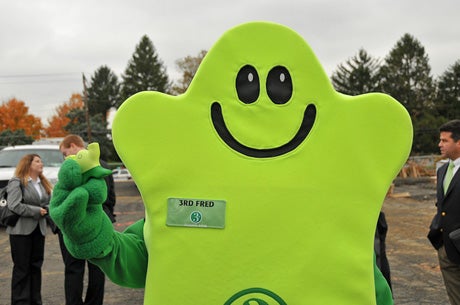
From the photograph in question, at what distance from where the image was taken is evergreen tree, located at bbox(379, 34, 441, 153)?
41.9 metres

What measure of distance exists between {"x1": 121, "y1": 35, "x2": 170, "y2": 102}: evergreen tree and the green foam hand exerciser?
5488 cm

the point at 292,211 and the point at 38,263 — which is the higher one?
the point at 292,211

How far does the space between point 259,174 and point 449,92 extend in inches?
2005

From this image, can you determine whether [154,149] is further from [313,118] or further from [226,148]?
[313,118]

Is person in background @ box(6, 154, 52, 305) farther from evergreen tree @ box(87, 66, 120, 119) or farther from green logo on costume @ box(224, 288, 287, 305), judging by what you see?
evergreen tree @ box(87, 66, 120, 119)

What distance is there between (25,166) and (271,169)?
A: 3614mm

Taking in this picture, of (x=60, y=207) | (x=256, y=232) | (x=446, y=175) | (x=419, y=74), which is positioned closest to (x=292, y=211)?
(x=256, y=232)

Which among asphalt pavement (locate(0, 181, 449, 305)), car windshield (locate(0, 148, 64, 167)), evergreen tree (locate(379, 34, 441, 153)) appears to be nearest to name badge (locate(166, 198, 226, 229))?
asphalt pavement (locate(0, 181, 449, 305))

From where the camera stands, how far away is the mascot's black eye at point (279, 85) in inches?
61.6

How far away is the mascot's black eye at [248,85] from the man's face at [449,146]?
105 inches

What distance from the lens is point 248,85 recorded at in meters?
1.58

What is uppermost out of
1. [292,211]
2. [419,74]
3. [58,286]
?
[419,74]

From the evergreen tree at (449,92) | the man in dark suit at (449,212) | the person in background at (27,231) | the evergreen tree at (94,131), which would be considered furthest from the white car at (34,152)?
the evergreen tree at (449,92)

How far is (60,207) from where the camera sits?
1438 millimetres
